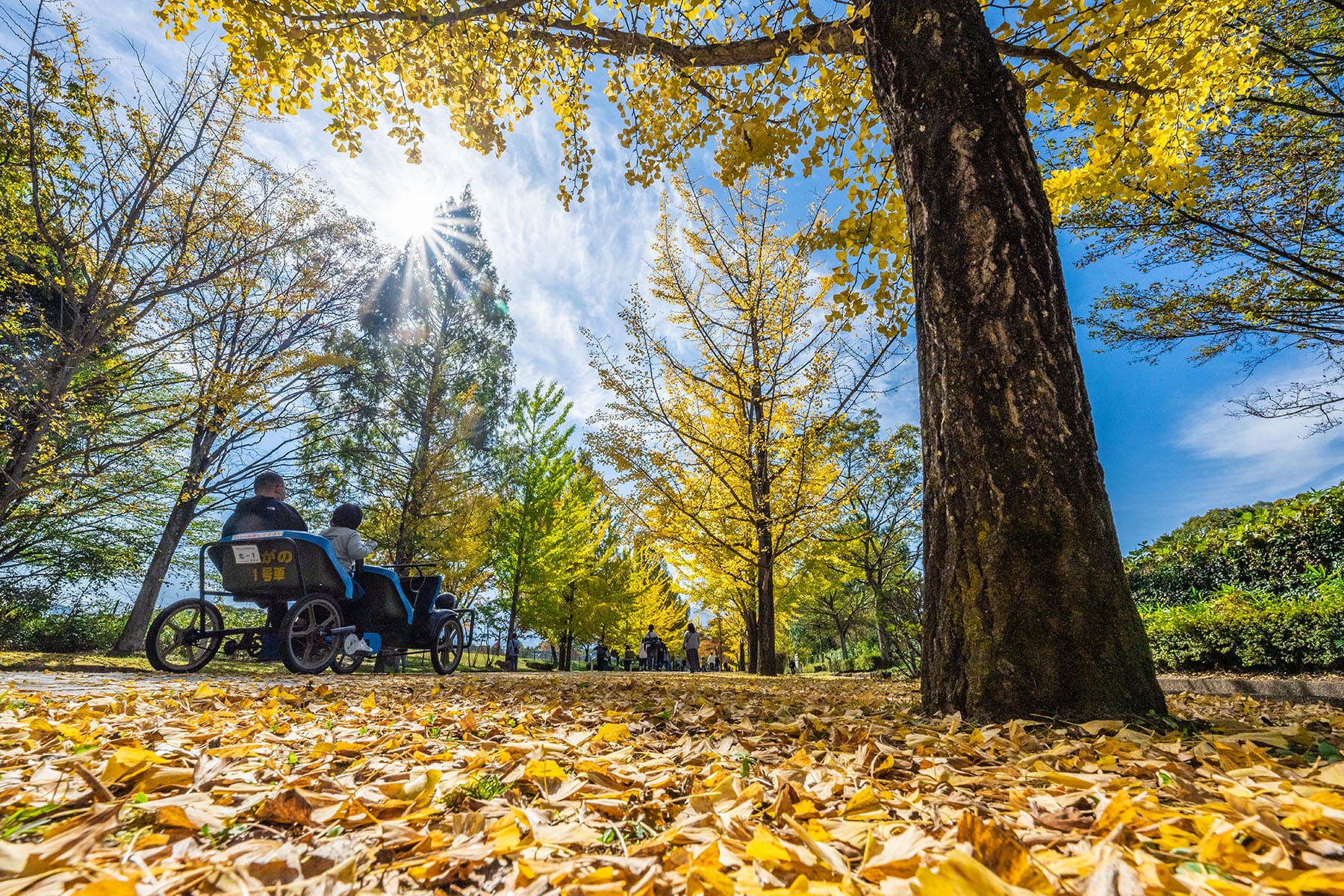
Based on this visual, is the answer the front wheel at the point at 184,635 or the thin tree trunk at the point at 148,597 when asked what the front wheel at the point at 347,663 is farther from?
the thin tree trunk at the point at 148,597

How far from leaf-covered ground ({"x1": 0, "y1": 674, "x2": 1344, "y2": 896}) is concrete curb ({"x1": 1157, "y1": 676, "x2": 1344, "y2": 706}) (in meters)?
3.08

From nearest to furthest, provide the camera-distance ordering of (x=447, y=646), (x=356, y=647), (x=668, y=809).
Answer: (x=668, y=809)
(x=356, y=647)
(x=447, y=646)

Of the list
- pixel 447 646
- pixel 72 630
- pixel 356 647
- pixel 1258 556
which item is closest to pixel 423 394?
pixel 72 630

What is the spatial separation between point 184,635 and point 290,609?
44.5 inches

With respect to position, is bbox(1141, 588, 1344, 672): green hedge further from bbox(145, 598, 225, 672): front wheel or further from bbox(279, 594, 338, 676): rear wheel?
bbox(145, 598, 225, 672): front wheel

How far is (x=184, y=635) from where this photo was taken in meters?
4.84

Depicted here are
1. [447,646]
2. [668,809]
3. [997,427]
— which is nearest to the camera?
[668,809]

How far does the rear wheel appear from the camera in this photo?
181 inches

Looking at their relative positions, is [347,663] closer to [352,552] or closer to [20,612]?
[352,552]

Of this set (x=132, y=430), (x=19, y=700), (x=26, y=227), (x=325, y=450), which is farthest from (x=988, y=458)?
(x=132, y=430)

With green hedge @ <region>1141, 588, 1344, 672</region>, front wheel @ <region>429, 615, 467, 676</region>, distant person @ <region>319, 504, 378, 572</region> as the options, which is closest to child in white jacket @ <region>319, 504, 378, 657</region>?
distant person @ <region>319, 504, 378, 572</region>

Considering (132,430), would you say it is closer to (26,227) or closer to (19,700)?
(26,227)

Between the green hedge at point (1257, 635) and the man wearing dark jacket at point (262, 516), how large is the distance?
8.70 metres

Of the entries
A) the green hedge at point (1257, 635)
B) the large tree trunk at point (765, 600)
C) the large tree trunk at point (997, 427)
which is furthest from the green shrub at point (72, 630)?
the green hedge at point (1257, 635)
